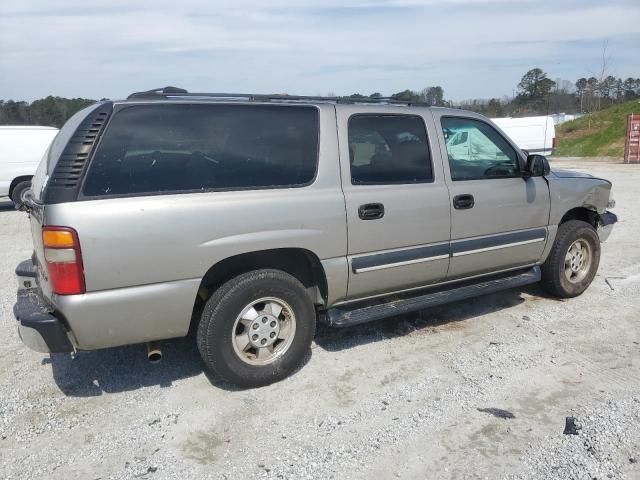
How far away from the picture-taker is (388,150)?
425cm

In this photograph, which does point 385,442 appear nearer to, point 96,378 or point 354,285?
point 354,285

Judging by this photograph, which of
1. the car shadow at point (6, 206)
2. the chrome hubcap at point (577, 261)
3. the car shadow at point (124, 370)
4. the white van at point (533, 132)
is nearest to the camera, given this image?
the car shadow at point (124, 370)

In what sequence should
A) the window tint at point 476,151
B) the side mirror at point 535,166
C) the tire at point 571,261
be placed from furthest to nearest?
the tire at point 571,261 → the side mirror at point 535,166 → the window tint at point 476,151

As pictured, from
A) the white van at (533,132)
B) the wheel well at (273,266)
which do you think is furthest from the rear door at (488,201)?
the white van at (533,132)

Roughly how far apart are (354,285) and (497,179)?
5.41 feet

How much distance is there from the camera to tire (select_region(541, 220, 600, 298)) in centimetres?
532

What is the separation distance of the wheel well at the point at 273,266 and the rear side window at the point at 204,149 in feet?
1.59

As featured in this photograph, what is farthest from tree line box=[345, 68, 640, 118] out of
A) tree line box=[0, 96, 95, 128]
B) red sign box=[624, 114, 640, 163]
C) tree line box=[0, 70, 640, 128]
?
tree line box=[0, 96, 95, 128]

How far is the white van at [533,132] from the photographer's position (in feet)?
74.9

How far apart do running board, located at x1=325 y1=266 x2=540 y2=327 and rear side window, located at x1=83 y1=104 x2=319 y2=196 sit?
1.06 m

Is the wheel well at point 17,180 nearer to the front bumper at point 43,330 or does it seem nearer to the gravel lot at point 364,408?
the gravel lot at point 364,408

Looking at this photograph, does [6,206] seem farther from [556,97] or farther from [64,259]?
[556,97]

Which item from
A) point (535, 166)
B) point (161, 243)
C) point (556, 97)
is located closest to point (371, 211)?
point (161, 243)

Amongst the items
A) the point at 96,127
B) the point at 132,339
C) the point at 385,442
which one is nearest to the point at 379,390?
the point at 385,442
